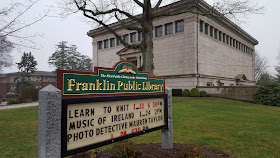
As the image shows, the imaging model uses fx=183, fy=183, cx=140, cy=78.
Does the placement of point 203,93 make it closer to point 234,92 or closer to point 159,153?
point 234,92

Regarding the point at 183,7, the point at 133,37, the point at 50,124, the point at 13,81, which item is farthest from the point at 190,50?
the point at 13,81

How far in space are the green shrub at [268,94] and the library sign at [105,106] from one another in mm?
20785

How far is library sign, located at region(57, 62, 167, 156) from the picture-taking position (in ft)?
10.1

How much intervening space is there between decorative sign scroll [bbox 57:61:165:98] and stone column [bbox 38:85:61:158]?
0.66 feet

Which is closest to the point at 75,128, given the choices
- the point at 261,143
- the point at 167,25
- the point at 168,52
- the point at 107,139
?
the point at 107,139

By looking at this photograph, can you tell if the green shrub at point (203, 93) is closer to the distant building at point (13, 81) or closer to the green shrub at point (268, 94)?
the green shrub at point (268, 94)

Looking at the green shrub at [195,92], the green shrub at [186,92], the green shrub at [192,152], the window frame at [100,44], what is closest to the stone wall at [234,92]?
the green shrub at [195,92]

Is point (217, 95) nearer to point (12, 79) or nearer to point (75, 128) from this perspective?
point (75, 128)

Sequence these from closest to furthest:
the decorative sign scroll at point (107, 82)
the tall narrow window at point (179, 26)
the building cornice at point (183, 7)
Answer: the decorative sign scroll at point (107, 82) → the building cornice at point (183, 7) → the tall narrow window at point (179, 26)

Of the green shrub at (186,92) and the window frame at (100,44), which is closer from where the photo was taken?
the green shrub at (186,92)

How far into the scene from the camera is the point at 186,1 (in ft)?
87.4

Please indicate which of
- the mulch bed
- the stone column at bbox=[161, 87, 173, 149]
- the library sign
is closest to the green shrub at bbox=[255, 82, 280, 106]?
the mulch bed

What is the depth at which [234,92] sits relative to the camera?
24469mm

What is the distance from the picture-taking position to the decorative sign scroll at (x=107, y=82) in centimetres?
309
